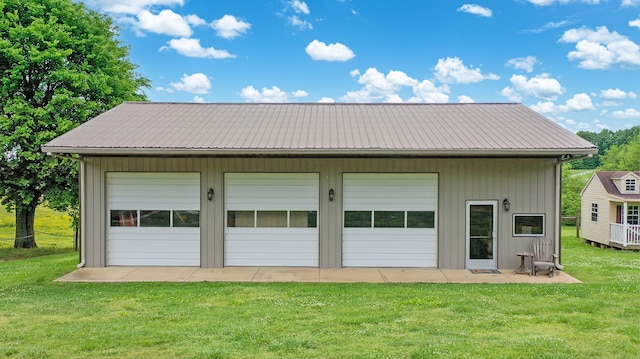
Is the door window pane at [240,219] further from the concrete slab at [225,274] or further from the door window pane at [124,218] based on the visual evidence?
the door window pane at [124,218]

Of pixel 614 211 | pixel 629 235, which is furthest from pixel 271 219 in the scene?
pixel 614 211

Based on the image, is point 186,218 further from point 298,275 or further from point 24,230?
point 24,230

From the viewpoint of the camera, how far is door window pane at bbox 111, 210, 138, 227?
427 inches

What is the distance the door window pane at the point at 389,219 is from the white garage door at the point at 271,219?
1.45 metres

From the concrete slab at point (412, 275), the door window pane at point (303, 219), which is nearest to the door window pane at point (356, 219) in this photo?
the door window pane at point (303, 219)

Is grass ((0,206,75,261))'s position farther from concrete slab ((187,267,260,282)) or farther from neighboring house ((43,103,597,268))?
concrete slab ((187,267,260,282))

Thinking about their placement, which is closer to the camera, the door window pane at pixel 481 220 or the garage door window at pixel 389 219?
the door window pane at pixel 481 220

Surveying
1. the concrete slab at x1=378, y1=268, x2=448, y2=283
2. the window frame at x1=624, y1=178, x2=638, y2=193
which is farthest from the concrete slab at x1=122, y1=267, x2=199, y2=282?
the window frame at x1=624, y1=178, x2=638, y2=193

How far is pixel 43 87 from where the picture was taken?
1617 cm

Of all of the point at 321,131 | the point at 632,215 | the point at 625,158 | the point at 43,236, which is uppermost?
the point at 625,158

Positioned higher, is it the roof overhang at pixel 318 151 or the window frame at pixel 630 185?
the roof overhang at pixel 318 151

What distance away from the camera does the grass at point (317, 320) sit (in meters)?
5.14

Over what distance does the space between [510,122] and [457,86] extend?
1332 centimetres

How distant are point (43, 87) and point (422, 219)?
13884 millimetres
